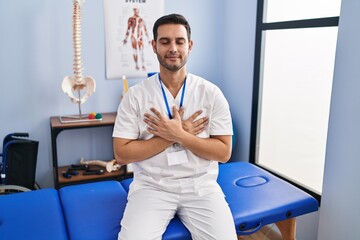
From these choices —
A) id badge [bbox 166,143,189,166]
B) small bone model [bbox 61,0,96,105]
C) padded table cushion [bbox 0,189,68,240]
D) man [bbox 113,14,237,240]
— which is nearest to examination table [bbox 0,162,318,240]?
padded table cushion [bbox 0,189,68,240]

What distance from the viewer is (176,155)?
1.56m

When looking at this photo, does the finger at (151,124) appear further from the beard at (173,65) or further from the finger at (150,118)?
the beard at (173,65)

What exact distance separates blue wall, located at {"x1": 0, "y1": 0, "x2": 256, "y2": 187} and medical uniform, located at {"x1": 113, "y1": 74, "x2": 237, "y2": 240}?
1180 millimetres

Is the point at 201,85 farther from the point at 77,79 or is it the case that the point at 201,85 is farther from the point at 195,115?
the point at 77,79

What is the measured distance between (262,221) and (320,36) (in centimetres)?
121

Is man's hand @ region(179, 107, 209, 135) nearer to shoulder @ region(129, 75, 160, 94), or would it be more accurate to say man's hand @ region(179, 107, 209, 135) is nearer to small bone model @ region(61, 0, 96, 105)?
shoulder @ region(129, 75, 160, 94)

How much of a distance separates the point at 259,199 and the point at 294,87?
995 millimetres

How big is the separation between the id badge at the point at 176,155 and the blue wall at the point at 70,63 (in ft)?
4.26

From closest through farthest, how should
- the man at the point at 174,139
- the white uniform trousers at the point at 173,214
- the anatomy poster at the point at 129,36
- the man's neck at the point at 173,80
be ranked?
the white uniform trousers at the point at 173,214
the man at the point at 174,139
the man's neck at the point at 173,80
the anatomy poster at the point at 129,36

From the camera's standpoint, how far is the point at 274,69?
8.30 feet

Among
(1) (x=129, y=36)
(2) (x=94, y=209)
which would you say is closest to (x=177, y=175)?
(2) (x=94, y=209)

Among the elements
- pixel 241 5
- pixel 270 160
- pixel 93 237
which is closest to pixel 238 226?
pixel 93 237

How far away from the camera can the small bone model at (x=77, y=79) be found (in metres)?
2.36

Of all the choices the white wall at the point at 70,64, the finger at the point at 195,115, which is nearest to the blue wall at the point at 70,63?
the white wall at the point at 70,64
